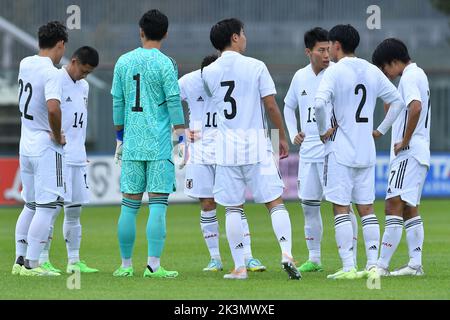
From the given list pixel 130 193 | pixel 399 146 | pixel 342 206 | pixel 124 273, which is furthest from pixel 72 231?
pixel 399 146

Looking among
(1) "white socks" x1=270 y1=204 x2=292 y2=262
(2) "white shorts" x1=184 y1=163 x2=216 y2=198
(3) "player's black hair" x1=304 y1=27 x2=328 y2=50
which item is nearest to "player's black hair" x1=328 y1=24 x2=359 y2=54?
(3) "player's black hair" x1=304 y1=27 x2=328 y2=50

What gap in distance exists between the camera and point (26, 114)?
11648 millimetres

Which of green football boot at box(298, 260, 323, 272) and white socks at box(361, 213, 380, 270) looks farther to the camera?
green football boot at box(298, 260, 323, 272)

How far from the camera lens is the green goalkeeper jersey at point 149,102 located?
11148mm

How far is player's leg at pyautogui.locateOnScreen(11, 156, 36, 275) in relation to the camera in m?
11.8

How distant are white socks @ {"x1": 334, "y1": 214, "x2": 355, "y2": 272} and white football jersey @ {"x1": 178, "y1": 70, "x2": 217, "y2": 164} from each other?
2300 millimetres

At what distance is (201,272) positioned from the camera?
1229 cm

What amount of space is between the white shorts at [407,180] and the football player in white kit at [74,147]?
337 centimetres

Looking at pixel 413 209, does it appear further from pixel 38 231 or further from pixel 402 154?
pixel 38 231

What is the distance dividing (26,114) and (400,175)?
12.9ft

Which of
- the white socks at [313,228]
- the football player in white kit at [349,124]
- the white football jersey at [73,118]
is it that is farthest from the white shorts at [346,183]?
the white football jersey at [73,118]

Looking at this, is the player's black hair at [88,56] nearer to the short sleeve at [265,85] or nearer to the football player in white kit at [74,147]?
the football player in white kit at [74,147]

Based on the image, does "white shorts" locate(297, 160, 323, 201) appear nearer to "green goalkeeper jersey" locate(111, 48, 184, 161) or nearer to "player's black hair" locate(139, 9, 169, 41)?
"green goalkeeper jersey" locate(111, 48, 184, 161)

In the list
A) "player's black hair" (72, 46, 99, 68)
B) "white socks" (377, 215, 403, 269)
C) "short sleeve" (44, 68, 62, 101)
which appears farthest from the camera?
"player's black hair" (72, 46, 99, 68)
